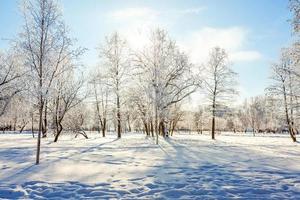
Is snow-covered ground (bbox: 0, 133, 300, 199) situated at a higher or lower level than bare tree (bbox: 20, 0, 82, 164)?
lower

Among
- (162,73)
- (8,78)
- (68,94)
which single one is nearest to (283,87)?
(162,73)

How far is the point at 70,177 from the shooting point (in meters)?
9.54

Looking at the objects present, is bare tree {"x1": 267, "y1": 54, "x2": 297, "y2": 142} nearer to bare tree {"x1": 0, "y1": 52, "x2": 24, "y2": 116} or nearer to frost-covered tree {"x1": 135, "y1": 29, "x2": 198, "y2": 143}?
frost-covered tree {"x1": 135, "y1": 29, "x2": 198, "y2": 143}

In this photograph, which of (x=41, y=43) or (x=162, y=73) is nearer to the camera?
(x=41, y=43)

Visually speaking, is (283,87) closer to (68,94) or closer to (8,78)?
(68,94)

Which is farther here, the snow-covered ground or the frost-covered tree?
the frost-covered tree

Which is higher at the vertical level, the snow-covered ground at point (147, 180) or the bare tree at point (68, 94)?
the bare tree at point (68, 94)

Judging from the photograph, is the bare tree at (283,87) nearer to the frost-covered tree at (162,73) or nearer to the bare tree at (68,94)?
the frost-covered tree at (162,73)

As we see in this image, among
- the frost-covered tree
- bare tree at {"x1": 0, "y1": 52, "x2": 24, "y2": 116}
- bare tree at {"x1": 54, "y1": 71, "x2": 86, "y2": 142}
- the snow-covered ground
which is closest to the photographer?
the snow-covered ground

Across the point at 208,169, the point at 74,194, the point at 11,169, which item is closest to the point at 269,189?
the point at 208,169

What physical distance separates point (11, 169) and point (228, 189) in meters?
8.06


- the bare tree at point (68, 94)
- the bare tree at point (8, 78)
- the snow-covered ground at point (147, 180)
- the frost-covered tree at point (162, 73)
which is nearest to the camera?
the snow-covered ground at point (147, 180)

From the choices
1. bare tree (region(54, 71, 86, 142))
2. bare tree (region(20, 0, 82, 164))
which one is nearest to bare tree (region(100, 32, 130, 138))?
bare tree (region(54, 71, 86, 142))

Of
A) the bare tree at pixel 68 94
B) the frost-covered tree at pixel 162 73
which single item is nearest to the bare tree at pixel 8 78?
the bare tree at pixel 68 94
